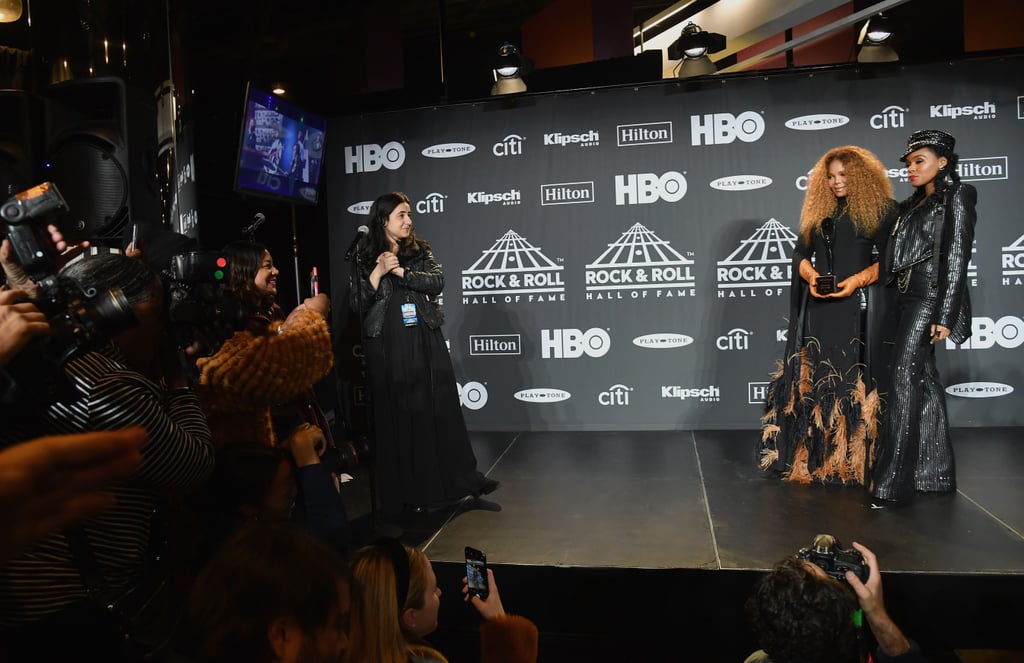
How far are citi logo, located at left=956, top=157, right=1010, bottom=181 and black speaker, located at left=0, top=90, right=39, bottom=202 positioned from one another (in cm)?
543

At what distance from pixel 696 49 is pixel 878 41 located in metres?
1.21

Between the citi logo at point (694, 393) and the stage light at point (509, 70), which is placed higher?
the stage light at point (509, 70)

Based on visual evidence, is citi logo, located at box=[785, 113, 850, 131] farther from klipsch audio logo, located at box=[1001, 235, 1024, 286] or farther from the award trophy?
the award trophy

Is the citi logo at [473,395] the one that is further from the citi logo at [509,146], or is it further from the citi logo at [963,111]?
the citi logo at [963,111]

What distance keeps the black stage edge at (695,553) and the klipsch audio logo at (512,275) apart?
1.90 meters

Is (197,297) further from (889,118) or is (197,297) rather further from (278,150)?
(889,118)

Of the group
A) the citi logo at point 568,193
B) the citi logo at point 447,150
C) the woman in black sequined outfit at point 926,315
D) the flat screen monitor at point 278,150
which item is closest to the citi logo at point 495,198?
the citi logo at point 568,193

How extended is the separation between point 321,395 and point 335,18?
3715 millimetres

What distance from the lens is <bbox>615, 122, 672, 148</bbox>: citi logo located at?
213 inches

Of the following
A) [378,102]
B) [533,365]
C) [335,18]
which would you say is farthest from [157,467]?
[335,18]

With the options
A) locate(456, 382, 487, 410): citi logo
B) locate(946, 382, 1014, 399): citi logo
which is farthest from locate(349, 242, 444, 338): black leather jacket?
locate(946, 382, 1014, 399): citi logo

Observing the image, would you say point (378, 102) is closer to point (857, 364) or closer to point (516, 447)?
point (516, 447)

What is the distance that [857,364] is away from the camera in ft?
12.4

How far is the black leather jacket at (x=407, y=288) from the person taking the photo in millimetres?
3633
